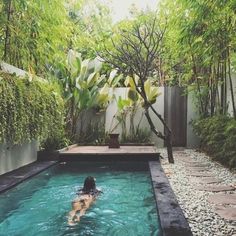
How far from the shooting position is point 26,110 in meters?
5.22

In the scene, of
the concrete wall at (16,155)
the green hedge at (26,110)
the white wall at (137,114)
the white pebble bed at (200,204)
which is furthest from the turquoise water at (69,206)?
the white wall at (137,114)

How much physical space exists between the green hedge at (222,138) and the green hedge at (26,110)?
311cm

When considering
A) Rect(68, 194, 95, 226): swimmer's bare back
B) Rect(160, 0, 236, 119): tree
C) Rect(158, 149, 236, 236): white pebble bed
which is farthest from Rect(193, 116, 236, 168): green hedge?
Rect(68, 194, 95, 226): swimmer's bare back

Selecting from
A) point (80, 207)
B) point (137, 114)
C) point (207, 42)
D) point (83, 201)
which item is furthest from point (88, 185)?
point (137, 114)

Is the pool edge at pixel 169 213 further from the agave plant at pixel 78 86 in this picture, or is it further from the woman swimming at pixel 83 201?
the agave plant at pixel 78 86

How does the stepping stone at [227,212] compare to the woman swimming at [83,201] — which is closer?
the stepping stone at [227,212]

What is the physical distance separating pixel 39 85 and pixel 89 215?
3.02m

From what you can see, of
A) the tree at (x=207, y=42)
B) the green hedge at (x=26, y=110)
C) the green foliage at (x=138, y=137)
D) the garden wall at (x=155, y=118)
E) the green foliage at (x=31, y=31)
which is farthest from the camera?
the garden wall at (x=155, y=118)

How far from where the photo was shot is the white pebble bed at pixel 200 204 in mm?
2578

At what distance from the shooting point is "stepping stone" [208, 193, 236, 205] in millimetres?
3477

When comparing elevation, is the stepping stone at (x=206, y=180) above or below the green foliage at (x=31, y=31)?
below

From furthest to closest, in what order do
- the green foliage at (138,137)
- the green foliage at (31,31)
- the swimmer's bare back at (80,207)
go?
the green foliage at (138,137)
the green foliage at (31,31)
the swimmer's bare back at (80,207)

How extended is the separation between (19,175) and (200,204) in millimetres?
2911

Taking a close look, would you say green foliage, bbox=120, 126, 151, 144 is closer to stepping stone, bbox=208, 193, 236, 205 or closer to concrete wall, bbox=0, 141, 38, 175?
concrete wall, bbox=0, 141, 38, 175
